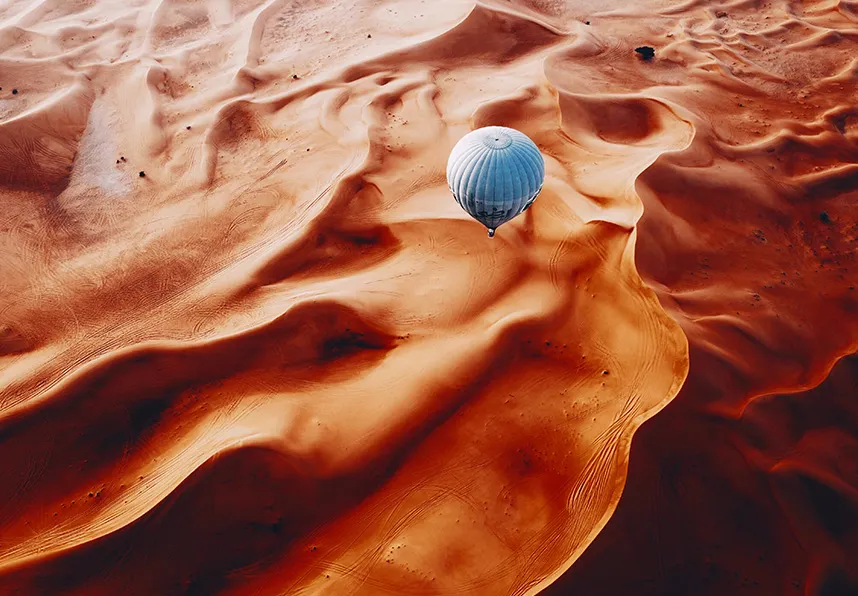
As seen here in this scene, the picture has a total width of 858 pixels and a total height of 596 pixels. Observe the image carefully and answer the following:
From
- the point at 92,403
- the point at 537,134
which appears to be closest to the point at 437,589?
the point at 92,403

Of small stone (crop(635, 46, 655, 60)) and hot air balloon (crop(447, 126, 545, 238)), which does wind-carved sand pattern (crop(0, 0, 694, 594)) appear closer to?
hot air balloon (crop(447, 126, 545, 238))

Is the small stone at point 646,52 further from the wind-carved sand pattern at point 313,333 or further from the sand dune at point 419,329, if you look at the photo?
the wind-carved sand pattern at point 313,333

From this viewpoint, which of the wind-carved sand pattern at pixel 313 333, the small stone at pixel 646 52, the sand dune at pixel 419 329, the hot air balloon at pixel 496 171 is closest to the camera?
the sand dune at pixel 419 329

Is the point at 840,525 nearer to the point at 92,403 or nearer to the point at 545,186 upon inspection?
the point at 545,186

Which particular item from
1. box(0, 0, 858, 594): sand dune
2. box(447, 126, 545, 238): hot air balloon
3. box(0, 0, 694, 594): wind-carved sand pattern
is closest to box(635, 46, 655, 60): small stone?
box(0, 0, 858, 594): sand dune

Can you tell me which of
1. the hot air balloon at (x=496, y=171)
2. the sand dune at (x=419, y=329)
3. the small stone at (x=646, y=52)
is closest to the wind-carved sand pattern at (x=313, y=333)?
A: the sand dune at (x=419, y=329)

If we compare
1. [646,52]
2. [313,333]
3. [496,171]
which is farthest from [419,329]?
[646,52]
